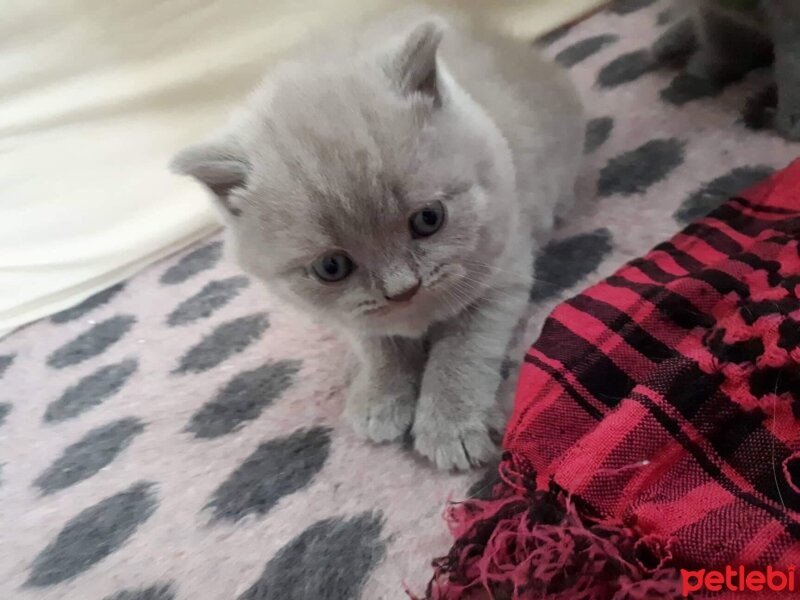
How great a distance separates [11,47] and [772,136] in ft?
5.67

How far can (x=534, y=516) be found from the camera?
2.19ft

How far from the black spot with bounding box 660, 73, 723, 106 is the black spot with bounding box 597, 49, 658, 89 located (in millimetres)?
120

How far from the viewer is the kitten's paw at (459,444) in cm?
83

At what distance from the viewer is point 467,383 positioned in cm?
90

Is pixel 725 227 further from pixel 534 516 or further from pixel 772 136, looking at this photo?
pixel 534 516

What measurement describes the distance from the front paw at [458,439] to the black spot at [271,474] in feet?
0.53

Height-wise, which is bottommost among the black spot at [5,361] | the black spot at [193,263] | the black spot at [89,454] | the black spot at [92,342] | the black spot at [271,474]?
the black spot at [271,474]

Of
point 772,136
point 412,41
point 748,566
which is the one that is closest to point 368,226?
point 412,41

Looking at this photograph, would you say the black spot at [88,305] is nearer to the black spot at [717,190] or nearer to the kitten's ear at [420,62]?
the kitten's ear at [420,62]

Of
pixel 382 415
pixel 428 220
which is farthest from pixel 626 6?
pixel 382 415

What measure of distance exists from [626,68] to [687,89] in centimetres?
23

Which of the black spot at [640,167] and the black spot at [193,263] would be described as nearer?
the black spot at [640,167]

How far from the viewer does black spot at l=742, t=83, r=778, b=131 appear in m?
1.21

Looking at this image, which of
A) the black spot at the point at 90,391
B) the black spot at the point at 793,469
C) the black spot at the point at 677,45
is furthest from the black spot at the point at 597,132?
the black spot at the point at 90,391
